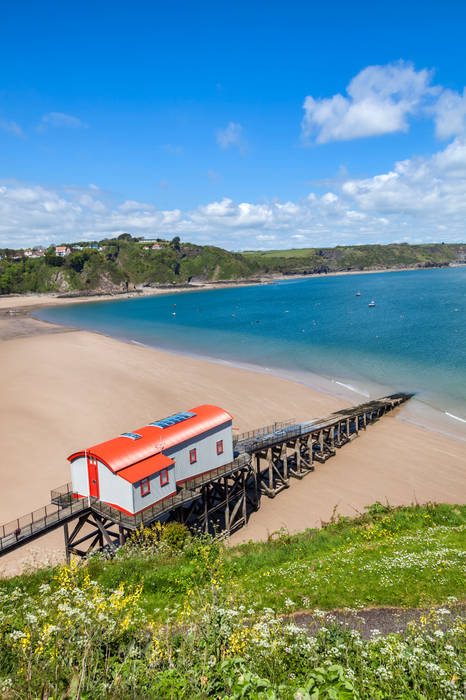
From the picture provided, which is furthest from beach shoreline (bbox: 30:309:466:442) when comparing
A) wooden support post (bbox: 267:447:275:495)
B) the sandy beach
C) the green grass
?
the green grass

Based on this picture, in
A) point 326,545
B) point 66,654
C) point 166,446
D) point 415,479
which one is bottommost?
point 415,479

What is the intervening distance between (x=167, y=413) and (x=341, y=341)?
4887 cm

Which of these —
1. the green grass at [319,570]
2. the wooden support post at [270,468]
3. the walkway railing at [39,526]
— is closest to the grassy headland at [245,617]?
the green grass at [319,570]

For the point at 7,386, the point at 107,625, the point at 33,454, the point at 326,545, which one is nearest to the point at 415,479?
the point at 326,545

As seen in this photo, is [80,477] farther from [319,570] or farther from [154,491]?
[319,570]

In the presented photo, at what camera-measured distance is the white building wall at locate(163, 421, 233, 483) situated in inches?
896

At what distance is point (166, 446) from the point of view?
21781 millimetres

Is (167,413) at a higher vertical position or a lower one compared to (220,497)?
higher

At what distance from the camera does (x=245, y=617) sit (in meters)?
10.2

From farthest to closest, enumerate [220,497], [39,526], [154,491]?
[220,497], [154,491], [39,526]

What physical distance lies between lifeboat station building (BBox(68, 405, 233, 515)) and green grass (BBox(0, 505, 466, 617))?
11.9 feet

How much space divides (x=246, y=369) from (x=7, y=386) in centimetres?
3361

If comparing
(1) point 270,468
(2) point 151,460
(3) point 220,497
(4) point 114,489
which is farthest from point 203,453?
(1) point 270,468

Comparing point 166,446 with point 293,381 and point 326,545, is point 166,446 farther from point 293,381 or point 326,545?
point 293,381
